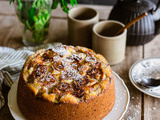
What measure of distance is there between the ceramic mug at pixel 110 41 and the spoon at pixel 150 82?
23cm

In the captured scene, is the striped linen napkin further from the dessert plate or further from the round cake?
the round cake

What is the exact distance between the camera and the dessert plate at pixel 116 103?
1.12m

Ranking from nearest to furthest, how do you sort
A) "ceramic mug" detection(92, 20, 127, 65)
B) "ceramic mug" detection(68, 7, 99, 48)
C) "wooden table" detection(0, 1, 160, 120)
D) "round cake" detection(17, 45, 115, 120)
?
"round cake" detection(17, 45, 115, 120) → "wooden table" detection(0, 1, 160, 120) → "ceramic mug" detection(92, 20, 127, 65) → "ceramic mug" detection(68, 7, 99, 48)

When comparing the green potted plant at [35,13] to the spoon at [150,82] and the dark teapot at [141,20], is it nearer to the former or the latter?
the dark teapot at [141,20]

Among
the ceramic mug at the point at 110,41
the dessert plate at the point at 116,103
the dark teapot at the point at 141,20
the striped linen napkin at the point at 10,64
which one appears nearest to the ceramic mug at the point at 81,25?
the ceramic mug at the point at 110,41

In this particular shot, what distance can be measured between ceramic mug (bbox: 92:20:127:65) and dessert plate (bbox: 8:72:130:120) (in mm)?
214

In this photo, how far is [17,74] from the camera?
140cm

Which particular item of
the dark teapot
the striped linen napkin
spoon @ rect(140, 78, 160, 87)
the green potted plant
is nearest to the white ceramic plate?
spoon @ rect(140, 78, 160, 87)

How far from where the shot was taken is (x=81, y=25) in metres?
1.51

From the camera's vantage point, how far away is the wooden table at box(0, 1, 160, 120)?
1.23 meters

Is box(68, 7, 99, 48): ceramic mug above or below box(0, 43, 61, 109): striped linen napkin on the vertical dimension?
above

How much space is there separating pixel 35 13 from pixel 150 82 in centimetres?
76

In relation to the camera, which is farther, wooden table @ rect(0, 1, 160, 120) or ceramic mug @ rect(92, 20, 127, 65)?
ceramic mug @ rect(92, 20, 127, 65)

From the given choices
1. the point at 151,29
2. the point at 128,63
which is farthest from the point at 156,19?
the point at 128,63
